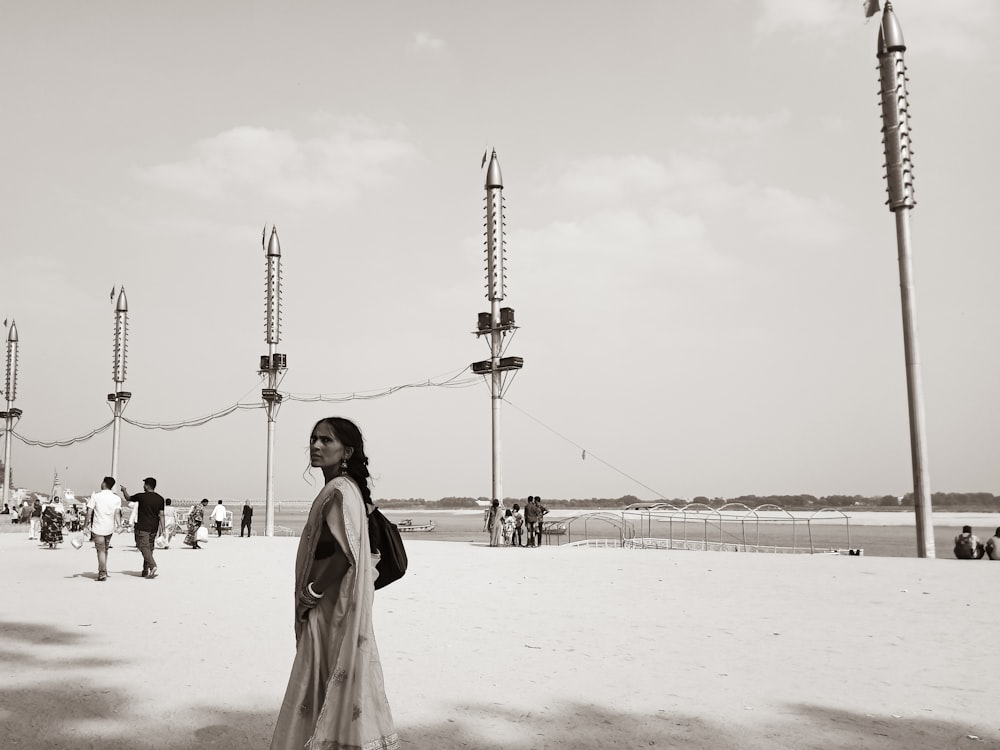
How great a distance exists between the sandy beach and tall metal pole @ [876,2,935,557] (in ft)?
21.0

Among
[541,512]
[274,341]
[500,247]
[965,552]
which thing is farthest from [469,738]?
[274,341]

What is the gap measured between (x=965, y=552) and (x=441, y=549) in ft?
45.4

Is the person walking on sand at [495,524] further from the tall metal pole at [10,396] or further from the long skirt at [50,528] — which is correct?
the tall metal pole at [10,396]

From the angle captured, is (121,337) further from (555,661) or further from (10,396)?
(555,661)

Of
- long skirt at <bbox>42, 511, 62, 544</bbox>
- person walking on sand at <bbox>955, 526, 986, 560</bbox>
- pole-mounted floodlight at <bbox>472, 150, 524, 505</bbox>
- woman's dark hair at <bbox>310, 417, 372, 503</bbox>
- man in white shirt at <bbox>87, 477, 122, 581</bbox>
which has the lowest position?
person walking on sand at <bbox>955, 526, 986, 560</bbox>

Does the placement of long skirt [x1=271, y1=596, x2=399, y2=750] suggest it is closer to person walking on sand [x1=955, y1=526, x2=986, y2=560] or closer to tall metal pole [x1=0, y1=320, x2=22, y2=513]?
person walking on sand [x1=955, y1=526, x2=986, y2=560]

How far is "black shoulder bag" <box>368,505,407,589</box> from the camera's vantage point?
419 centimetres

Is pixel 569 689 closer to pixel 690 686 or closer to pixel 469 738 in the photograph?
pixel 690 686

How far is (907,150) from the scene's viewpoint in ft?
72.5

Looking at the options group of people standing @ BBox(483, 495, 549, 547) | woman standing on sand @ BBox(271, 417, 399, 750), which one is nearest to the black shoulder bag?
woman standing on sand @ BBox(271, 417, 399, 750)

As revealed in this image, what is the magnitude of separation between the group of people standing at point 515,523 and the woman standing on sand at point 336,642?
2227 centimetres

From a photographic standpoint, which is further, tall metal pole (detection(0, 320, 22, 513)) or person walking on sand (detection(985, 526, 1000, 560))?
tall metal pole (detection(0, 320, 22, 513))

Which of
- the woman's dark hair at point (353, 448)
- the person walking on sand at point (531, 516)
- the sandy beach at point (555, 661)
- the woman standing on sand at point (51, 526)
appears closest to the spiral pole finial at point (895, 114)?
the sandy beach at point (555, 661)

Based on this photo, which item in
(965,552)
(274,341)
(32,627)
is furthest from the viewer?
(274,341)
